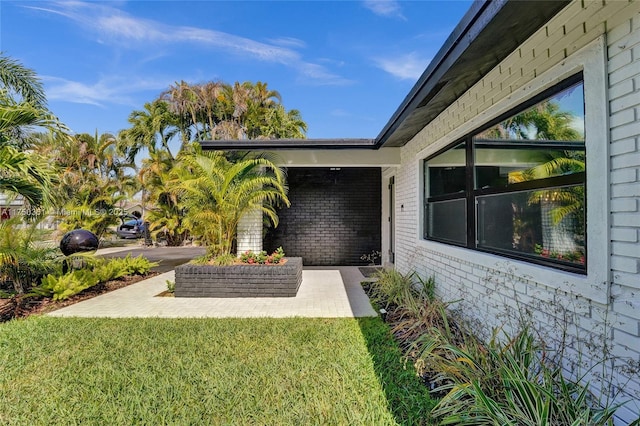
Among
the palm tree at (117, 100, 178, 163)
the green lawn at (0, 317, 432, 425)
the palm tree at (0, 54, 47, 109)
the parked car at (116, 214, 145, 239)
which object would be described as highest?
the palm tree at (117, 100, 178, 163)

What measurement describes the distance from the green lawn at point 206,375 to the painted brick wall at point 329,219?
19.2 feet

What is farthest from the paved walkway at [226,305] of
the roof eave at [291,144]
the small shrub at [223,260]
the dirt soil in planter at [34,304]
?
the roof eave at [291,144]

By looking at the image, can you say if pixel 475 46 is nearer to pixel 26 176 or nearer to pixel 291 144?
pixel 291 144

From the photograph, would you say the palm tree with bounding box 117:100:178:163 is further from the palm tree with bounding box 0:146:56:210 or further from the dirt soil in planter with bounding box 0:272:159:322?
the palm tree with bounding box 0:146:56:210

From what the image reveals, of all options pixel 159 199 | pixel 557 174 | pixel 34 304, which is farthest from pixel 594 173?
Answer: pixel 159 199

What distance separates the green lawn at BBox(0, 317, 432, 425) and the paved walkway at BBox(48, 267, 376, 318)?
2.01 ft

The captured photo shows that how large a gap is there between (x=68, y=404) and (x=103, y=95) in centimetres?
1544

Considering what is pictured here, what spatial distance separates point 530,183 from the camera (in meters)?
2.98

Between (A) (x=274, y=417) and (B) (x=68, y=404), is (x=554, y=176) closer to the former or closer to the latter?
(A) (x=274, y=417)

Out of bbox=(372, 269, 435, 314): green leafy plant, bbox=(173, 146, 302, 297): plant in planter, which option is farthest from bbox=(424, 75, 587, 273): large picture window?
bbox=(173, 146, 302, 297): plant in planter

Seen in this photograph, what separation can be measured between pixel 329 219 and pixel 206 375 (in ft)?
25.0

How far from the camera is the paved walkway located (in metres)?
5.21

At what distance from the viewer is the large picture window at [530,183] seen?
8.12 feet

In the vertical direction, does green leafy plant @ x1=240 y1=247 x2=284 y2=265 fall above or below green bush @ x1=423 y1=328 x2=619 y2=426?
above
